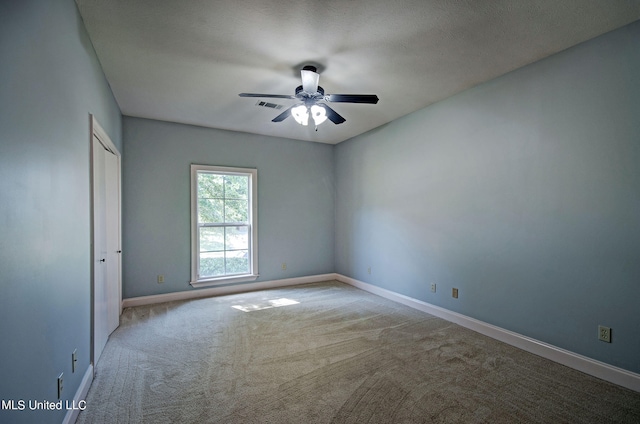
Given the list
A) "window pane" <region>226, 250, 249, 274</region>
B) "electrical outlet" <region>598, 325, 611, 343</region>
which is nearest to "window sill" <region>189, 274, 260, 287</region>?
"window pane" <region>226, 250, 249, 274</region>

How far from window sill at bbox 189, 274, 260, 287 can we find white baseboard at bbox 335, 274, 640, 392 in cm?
252

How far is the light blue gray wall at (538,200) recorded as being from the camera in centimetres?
231

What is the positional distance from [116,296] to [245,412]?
252cm

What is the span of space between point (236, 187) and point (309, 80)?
9.38 feet

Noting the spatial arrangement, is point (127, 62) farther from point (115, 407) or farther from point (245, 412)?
point (245, 412)

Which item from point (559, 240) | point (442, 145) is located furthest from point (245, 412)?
point (442, 145)

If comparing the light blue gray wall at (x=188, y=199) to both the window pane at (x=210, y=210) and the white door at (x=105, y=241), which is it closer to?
the window pane at (x=210, y=210)

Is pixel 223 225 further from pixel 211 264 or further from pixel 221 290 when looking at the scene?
pixel 221 290

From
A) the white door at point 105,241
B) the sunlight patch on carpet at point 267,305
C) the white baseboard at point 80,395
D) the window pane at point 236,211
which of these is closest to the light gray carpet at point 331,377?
the white baseboard at point 80,395

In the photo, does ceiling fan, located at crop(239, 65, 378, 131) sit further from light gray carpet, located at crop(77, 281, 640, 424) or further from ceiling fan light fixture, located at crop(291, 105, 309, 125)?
light gray carpet, located at crop(77, 281, 640, 424)

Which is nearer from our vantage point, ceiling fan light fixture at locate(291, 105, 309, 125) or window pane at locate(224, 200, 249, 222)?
ceiling fan light fixture at locate(291, 105, 309, 125)

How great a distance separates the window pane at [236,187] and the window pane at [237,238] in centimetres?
56

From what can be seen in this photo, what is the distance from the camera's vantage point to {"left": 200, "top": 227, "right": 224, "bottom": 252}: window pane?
4797mm

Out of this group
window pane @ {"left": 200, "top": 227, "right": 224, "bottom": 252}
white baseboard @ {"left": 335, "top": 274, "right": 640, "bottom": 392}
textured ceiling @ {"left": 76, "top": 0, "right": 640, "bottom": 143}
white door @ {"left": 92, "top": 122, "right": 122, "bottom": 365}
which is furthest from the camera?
window pane @ {"left": 200, "top": 227, "right": 224, "bottom": 252}
